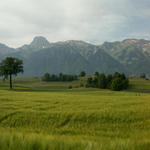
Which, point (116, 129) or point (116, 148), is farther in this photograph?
point (116, 129)

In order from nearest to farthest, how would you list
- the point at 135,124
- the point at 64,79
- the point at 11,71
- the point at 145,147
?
the point at 145,147 → the point at 135,124 → the point at 11,71 → the point at 64,79

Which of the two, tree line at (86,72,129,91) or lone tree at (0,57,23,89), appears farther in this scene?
tree line at (86,72,129,91)

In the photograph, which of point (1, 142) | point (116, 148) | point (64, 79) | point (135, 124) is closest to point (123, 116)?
point (135, 124)

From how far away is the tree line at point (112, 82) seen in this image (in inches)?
4018

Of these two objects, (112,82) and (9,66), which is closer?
(9,66)

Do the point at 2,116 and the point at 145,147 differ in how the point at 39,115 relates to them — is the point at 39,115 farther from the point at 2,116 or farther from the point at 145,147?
the point at 145,147

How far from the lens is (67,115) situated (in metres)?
9.58

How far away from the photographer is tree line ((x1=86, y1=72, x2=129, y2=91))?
10206 centimetres

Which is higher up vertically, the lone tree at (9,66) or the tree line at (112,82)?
the lone tree at (9,66)

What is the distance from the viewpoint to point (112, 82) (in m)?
105

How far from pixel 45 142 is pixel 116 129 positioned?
5.35 m

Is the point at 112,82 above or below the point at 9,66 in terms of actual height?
below

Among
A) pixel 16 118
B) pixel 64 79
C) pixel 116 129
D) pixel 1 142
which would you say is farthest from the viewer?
pixel 64 79

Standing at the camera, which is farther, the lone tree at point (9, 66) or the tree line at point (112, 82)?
the tree line at point (112, 82)
